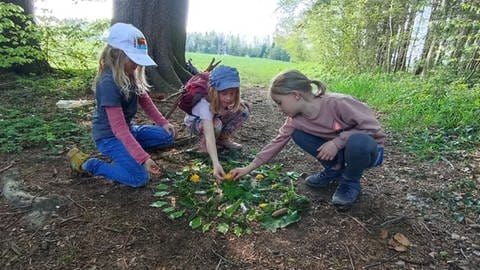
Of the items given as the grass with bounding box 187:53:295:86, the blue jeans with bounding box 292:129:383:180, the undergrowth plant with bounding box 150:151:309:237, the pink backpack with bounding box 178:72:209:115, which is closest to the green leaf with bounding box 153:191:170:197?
the undergrowth plant with bounding box 150:151:309:237

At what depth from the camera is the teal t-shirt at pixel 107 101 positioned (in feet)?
8.30

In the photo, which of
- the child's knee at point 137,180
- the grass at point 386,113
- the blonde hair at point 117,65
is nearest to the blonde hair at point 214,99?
the blonde hair at point 117,65

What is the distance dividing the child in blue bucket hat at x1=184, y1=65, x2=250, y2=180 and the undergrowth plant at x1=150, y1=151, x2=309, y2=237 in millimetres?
164

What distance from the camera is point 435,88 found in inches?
209

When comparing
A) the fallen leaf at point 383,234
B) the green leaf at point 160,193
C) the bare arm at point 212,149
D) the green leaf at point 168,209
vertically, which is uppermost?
the bare arm at point 212,149

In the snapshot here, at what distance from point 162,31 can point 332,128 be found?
132 inches

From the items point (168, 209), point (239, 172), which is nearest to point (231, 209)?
point (239, 172)

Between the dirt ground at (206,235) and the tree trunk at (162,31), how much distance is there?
2412 mm

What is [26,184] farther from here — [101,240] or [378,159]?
[378,159]

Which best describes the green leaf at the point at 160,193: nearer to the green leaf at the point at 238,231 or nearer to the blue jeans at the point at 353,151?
the green leaf at the point at 238,231

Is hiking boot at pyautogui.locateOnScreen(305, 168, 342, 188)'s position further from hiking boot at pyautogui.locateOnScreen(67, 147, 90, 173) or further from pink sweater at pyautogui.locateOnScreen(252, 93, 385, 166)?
hiking boot at pyautogui.locateOnScreen(67, 147, 90, 173)

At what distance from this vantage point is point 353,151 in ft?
7.65

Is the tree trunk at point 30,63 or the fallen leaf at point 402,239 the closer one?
the fallen leaf at point 402,239

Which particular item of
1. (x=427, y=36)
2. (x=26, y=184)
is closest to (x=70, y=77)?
(x=26, y=184)
